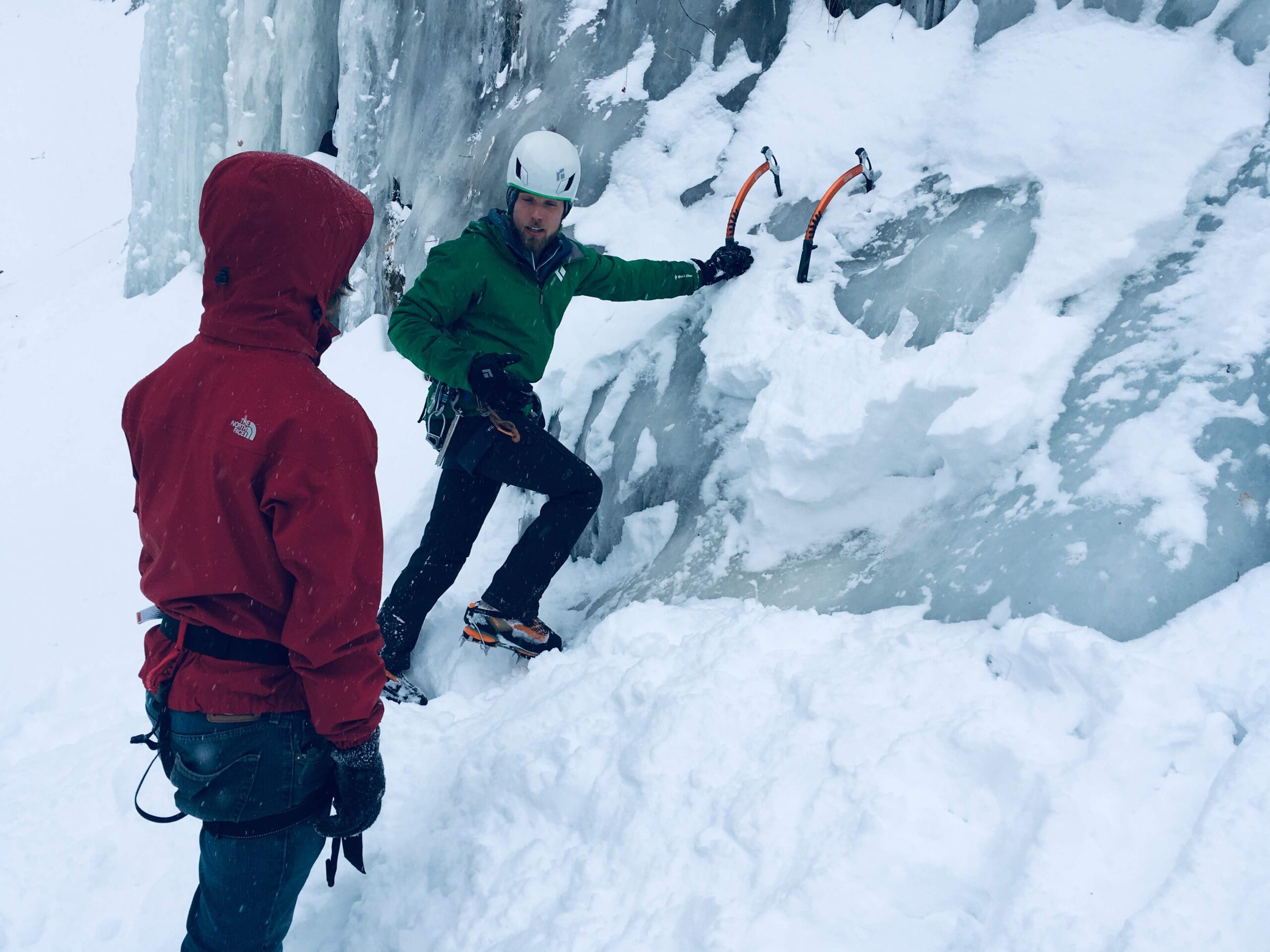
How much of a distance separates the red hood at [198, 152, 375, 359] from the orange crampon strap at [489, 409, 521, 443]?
1.35 meters

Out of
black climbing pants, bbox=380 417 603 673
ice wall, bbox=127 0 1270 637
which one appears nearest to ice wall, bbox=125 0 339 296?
ice wall, bbox=127 0 1270 637

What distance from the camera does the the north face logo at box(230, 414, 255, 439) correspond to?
1.58 m

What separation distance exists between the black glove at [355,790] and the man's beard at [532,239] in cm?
190

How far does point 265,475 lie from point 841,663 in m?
1.49

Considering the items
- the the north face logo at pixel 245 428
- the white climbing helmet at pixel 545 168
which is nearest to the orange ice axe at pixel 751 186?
the white climbing helmet at pixel 545 168

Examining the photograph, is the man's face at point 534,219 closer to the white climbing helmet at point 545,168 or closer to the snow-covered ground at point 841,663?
the white climbing helmet at point 545,168

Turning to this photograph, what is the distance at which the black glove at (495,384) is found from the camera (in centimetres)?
289

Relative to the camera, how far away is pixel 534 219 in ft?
10.3

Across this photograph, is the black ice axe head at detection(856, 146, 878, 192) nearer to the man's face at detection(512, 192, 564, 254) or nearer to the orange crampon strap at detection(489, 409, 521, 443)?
the man's face at detection(512, 192, 564, 254)

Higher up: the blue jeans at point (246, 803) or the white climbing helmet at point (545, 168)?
the white climbing helmet at point (545, 168)

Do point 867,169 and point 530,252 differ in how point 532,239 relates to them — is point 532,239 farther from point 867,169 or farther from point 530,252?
point 867,169

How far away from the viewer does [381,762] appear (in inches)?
73.0

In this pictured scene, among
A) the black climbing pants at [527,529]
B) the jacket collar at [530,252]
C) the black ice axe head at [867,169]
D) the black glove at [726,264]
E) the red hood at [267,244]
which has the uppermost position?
the red hood at [267,244]

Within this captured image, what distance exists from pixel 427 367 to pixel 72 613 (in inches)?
134
